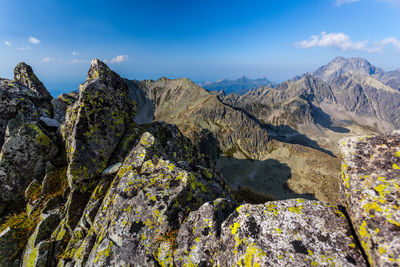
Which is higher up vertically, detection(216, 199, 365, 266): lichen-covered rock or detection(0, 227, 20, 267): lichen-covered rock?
detection(216, 199, 365, 266): lichen-covered rock

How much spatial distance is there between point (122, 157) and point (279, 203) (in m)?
11.0

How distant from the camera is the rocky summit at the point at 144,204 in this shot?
5156 millimetres

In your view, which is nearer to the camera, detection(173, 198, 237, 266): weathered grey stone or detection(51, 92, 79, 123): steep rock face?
detection(173, 198, 237, 266): weathered grey stone

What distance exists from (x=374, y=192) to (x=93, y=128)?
48.1 ft

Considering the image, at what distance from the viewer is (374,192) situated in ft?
16.6

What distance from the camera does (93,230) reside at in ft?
27.5

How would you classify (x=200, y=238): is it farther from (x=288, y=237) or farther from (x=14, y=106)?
(x=14, y=106)

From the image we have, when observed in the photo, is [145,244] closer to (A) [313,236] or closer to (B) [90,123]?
(A) [313,236]

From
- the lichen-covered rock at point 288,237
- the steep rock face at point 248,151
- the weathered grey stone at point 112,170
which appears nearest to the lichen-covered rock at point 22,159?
the weathered grey stone at point 112,170

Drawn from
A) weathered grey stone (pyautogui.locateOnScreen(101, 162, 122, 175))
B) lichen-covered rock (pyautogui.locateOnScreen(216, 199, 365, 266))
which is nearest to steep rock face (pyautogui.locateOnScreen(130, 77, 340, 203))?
weathered grey stone (pyautogui.locateOnScreen(101, 162, 122, 175))

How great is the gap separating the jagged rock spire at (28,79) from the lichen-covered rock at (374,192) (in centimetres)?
3047

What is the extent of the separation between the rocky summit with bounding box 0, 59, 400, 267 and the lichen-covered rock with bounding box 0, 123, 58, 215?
0.07 m

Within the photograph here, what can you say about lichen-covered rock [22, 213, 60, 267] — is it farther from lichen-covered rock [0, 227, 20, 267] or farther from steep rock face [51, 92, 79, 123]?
steep rock face [51, 92, 79, 123]

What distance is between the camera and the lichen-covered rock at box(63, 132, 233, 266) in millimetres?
6688
